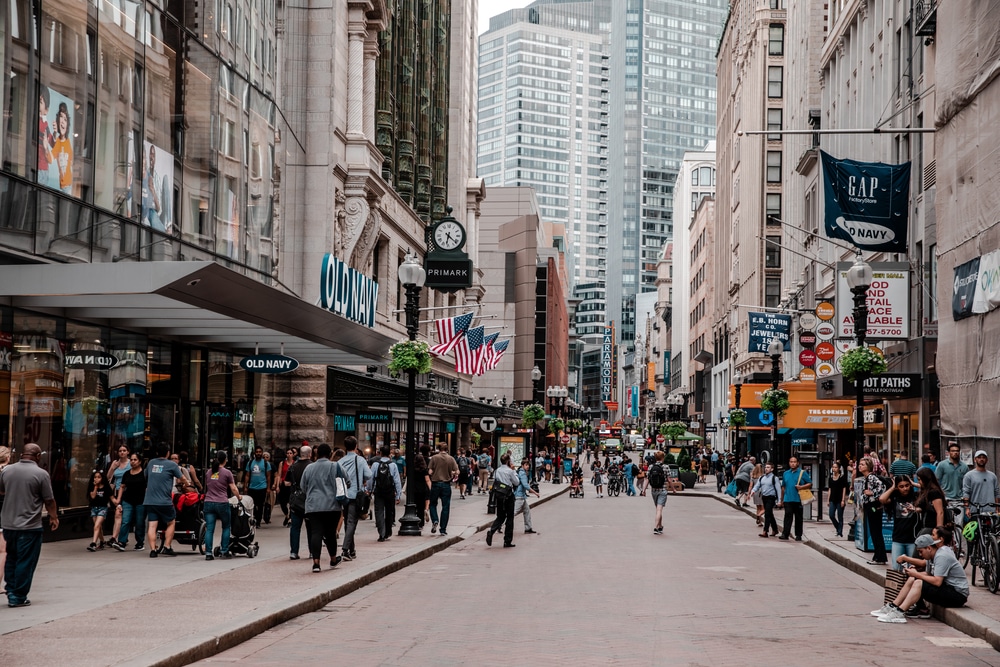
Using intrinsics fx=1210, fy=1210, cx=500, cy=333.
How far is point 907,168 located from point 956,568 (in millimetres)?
18887

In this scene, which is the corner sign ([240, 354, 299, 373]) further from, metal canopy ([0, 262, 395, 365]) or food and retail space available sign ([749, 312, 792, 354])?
food and retail space available sign ([749, 312, 792, 354])

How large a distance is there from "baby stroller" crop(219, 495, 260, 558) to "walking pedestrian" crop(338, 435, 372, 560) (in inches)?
59.4

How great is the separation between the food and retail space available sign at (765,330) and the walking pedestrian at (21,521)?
41.3 metres

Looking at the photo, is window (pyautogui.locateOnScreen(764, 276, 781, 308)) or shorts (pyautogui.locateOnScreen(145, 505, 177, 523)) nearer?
shorts (pyautogui.locateOnScreen(145, 505, 177, 523))

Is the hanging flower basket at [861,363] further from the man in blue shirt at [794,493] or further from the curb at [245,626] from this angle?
the curb at [245,626]

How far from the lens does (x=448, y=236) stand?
49281mm

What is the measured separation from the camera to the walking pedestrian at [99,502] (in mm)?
19422

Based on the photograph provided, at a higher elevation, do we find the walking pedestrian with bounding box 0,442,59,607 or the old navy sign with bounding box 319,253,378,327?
the old navy sign with bounding box 319,253,378,327

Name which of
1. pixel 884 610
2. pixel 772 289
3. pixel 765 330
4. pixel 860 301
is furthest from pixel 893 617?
pixel 772 289

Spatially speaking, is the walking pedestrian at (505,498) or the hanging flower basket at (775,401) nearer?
the walking pedestrian at (505,498)

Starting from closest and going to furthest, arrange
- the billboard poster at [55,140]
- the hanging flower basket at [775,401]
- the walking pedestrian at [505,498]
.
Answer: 1. the billboard poster at [55,140]
2. the walking pedestrian at [505,498]
3. the hanging flower basket at [775,401]

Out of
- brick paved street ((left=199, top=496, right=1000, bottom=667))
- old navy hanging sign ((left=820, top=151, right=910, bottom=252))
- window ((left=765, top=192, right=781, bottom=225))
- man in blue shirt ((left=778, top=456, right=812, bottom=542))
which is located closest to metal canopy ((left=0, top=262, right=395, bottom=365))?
brick paved street ((left=199, top=496, right=1000, bottom=667))

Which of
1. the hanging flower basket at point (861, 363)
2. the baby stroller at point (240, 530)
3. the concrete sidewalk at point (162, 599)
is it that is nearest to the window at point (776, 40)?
the hanging flower basket at point (861, 363)

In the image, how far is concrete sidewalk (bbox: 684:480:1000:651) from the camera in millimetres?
12609
